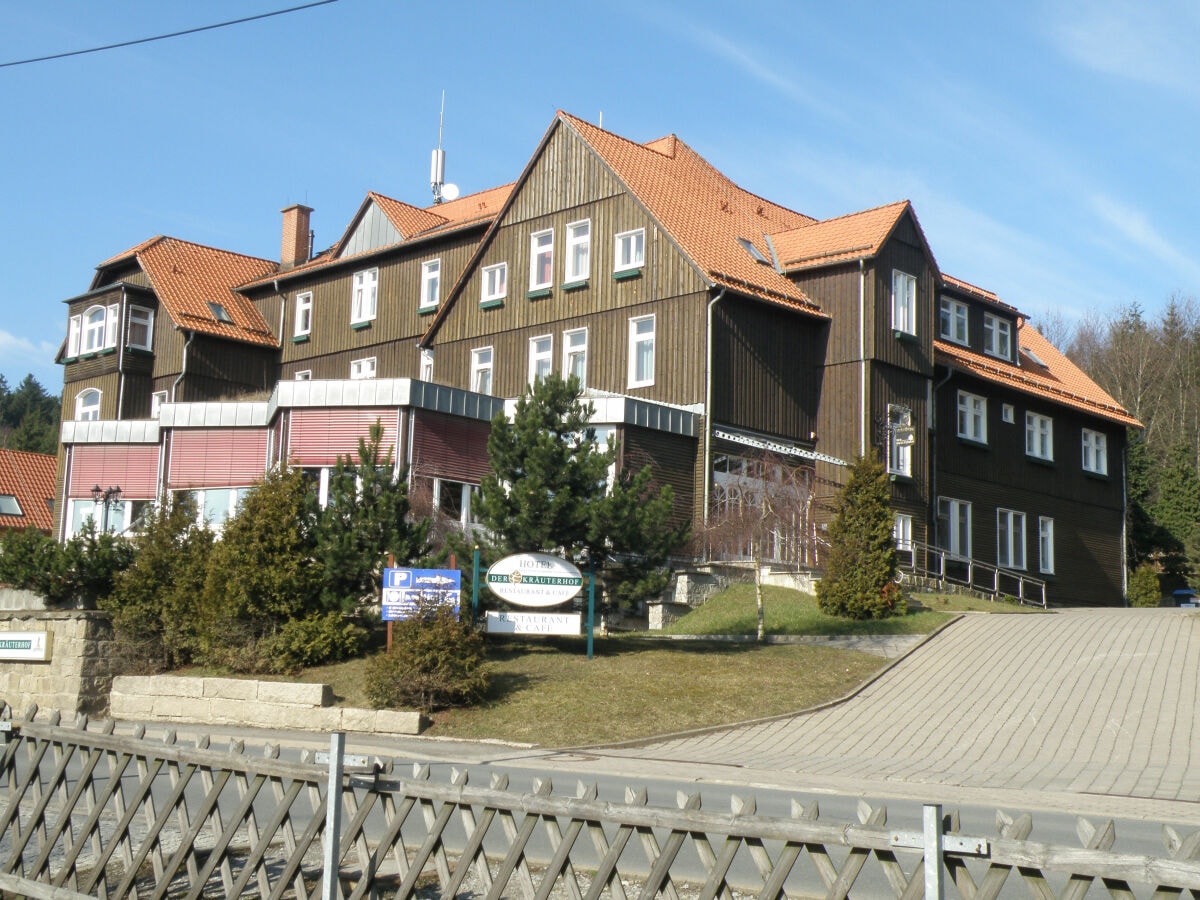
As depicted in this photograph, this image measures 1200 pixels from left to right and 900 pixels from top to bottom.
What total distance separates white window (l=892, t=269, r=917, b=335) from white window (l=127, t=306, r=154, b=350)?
78.0 feet

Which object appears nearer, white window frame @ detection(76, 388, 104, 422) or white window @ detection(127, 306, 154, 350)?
white window @ detection(127, 306, 154, 350)

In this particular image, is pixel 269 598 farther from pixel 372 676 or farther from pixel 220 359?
pixel 220 359

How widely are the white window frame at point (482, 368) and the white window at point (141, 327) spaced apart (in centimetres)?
1269

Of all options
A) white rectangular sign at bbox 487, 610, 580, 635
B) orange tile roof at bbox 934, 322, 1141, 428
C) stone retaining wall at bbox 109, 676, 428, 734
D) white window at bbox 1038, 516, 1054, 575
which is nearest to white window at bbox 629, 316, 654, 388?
orange tile roof at bbox 934, 322, 1141, 428

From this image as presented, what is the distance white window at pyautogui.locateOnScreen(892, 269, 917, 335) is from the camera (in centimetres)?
3388

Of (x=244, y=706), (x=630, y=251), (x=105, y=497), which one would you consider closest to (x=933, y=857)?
(x=244, y=706)

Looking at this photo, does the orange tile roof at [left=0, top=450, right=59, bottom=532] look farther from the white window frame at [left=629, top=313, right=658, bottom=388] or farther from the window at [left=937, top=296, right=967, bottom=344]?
the window at [left=937, top=296, right=967, bottom=344]

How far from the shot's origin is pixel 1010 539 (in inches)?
1486

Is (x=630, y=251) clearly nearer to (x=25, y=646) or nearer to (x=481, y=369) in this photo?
(x=481, y=369)

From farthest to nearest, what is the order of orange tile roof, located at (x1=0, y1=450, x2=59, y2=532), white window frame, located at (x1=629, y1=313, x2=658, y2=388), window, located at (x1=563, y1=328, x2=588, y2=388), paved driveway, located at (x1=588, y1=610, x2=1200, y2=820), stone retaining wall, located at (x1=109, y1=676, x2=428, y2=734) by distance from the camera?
1. orange tile roof, located at (x1=0, y1=450, x2=59, y2=532)
2. window, located at (x1=563, y1=328, x2=588, y2=388)
3. white window frame, located at (x1=629, y1=313, x2=658, y2=388)
4. stone retaining wall, located at (x1=109, y1=676, x2=428, y2=734)
5. paved driveway, located at (x1=588, y1=610, x2=1200, y2=820)

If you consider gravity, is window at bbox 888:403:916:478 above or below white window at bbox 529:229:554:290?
below

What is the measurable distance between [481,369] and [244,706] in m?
17.4

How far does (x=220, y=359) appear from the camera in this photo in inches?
1694

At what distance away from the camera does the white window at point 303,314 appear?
43.6 metres
